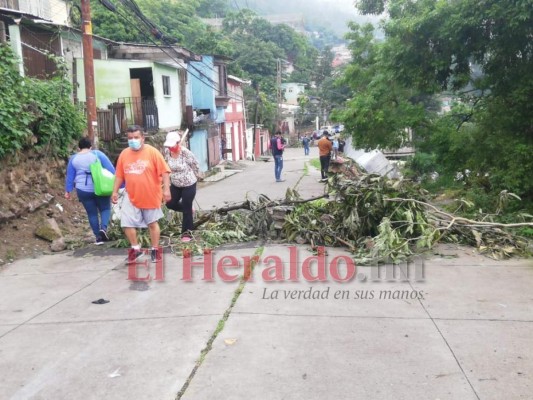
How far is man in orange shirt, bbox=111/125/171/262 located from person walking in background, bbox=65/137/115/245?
1.25 meters

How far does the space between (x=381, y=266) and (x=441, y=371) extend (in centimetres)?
246

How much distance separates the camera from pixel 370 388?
3.11m

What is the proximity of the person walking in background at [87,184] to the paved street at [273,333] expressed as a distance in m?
1.32

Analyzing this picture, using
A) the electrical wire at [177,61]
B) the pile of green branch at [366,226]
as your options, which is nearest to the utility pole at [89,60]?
the electrical wire at [177,61]

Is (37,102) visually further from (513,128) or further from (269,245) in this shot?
(513,128)

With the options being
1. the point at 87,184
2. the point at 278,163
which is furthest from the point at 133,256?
the point at 278,163

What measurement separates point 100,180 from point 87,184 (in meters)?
0.23

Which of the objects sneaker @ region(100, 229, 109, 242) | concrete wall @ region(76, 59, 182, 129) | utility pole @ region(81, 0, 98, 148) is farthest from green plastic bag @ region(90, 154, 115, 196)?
concrete wall @ region(76, 59, 182, 129)

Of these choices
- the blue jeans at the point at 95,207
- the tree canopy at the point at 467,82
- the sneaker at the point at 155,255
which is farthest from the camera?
the tree canopy at the point at 467,82

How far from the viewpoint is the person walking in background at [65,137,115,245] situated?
7.04 m

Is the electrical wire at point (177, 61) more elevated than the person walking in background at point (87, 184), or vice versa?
the electrical wire at point (177, 61)

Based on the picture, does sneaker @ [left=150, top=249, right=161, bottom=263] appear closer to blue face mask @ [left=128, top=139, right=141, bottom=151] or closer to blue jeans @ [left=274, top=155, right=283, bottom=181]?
blue face mask @ [left=128, top=139, right=141, bottom=151]

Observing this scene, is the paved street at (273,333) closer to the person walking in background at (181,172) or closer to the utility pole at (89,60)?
the person walking in background at (181,172)

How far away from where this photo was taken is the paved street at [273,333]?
3.17 meters
